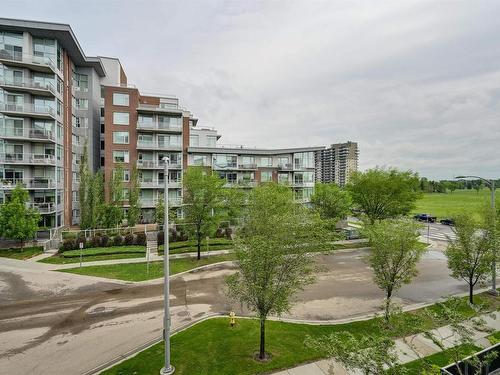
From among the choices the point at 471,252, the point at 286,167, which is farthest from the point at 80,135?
the point at 471,252

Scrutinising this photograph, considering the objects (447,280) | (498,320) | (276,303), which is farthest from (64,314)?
(447,280)

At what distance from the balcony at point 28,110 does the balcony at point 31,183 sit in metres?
7.69

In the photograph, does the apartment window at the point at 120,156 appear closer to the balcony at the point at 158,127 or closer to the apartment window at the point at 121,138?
the apartment window at the point at 121,138

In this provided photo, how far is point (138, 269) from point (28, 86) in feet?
86.5

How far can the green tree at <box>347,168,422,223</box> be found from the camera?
119 feet

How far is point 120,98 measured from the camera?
42438 millimetres

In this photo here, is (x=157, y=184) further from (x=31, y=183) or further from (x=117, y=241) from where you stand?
(x=31, y=183)

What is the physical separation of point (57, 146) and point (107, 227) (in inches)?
494

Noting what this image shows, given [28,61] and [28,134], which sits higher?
[28,61]

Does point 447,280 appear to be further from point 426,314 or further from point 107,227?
point 107,227

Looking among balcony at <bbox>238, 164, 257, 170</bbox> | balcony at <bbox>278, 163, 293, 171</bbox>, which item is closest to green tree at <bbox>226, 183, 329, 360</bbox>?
balcony at <bbox>238, 164, 257, 170</bbox>

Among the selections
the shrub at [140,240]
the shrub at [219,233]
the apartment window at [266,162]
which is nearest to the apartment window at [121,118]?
the shrub at [140,240]

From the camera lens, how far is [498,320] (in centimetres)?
1612

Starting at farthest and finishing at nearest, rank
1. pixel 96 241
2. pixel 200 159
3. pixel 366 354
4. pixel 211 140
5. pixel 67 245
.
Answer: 1. pixel 211 140
2. pixel 200 159
3. pixel 96 241
4. pixel 67 245
5. pixel 366 354
